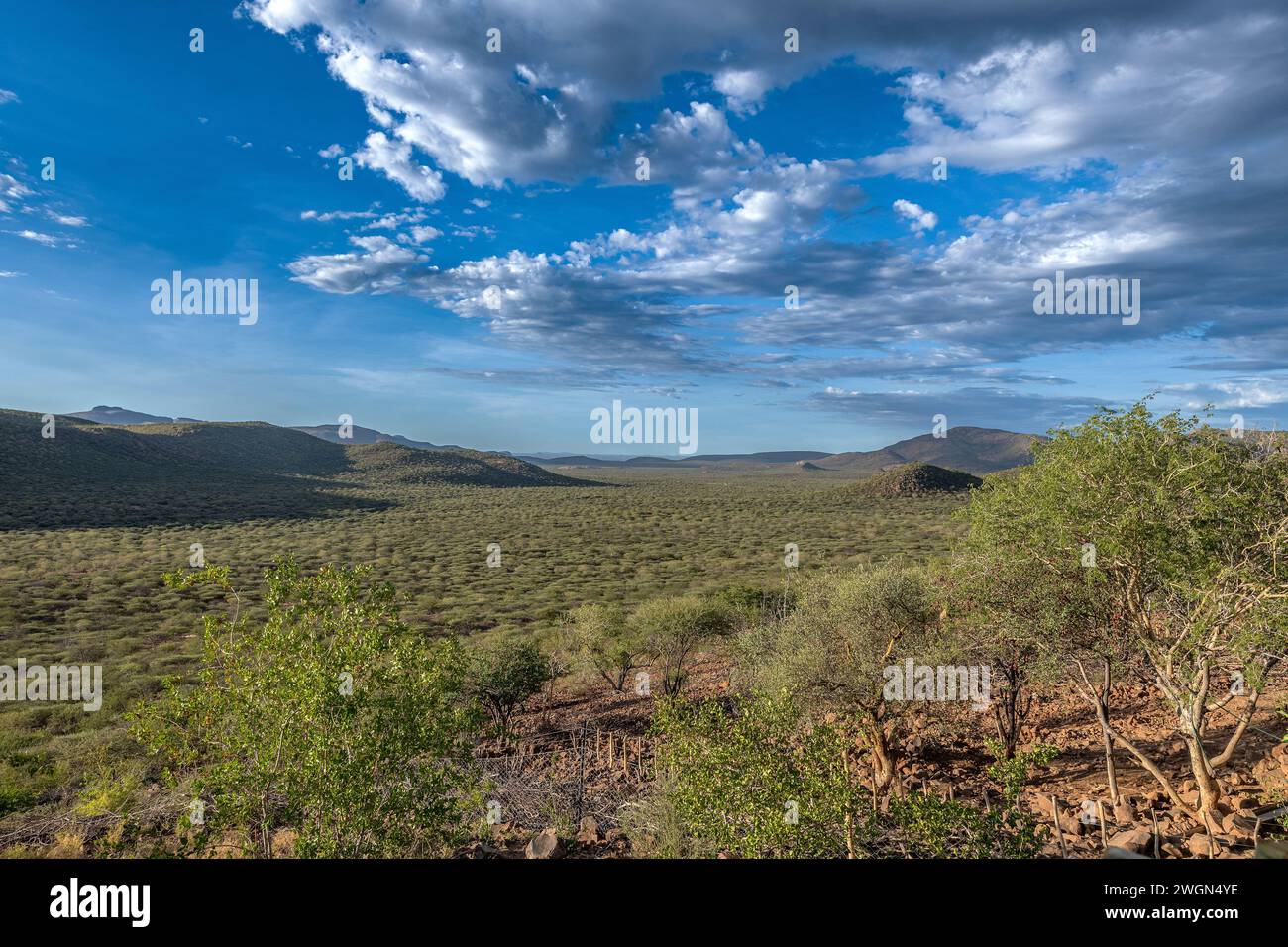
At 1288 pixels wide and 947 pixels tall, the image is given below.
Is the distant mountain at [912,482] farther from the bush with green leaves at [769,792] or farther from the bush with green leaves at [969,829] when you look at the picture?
the bush with green leaves at [969,829]

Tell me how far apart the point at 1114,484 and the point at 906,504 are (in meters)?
78.0

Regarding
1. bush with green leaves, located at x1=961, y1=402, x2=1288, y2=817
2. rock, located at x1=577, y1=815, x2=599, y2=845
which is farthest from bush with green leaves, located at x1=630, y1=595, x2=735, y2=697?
bush with green leaves, located at x1=961, y1=402, x2=1288, y2=817

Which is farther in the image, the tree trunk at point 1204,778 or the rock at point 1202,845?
the tree trunk at point 1204,778

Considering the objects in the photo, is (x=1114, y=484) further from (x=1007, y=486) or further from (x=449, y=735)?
(x=449, y=735)

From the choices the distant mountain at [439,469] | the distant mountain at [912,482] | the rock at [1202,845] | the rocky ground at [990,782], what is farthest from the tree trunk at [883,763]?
the distant mountain at [439,469]

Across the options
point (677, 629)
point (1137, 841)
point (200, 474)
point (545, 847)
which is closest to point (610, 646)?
point (677, 629)

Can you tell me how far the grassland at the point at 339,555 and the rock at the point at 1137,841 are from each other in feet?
40.0

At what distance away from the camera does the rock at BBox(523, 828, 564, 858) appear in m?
10.4

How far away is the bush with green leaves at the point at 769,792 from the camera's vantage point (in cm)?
741
